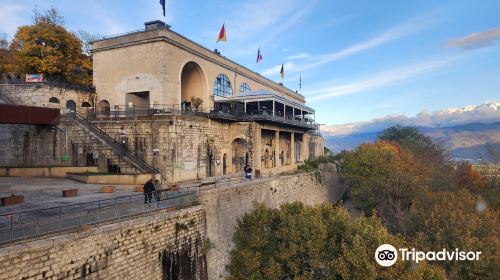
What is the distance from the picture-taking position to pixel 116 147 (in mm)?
23516

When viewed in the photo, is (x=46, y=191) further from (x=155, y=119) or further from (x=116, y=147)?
(x=155, y=119)

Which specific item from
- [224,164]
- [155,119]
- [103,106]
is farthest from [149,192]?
[103,106]

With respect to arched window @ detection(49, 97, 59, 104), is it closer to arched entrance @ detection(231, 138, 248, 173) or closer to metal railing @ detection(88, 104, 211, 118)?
metal railing @ detection(88, 104, 211, 118)

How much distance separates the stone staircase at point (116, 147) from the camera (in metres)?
23.0

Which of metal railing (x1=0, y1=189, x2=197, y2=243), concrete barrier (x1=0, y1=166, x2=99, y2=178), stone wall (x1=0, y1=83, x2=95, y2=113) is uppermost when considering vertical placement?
stone wall (x1=0, y1=83, x2=95, y2=113)

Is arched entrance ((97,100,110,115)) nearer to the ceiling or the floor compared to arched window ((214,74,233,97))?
nearer to the floor

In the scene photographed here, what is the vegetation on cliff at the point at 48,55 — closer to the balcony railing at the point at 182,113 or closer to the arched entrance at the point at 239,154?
the balcony railing at the point at 182,113

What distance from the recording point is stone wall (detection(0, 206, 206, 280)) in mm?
8836

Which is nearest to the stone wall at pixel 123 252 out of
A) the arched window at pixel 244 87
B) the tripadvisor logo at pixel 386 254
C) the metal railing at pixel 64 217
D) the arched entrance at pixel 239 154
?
the metal railing at pixel 64 217

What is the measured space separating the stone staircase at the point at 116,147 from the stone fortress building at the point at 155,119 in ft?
0.23

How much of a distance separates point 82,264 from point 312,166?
32.3m

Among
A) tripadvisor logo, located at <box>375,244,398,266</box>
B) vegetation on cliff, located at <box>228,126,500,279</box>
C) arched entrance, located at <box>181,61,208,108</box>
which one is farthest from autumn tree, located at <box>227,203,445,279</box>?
arched entrance, located at <box>181,61,208,108</box>

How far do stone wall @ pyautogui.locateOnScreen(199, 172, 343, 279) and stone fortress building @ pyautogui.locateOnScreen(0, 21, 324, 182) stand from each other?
3.05 metres

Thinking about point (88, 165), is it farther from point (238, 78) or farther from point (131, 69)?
point (238, 78)
